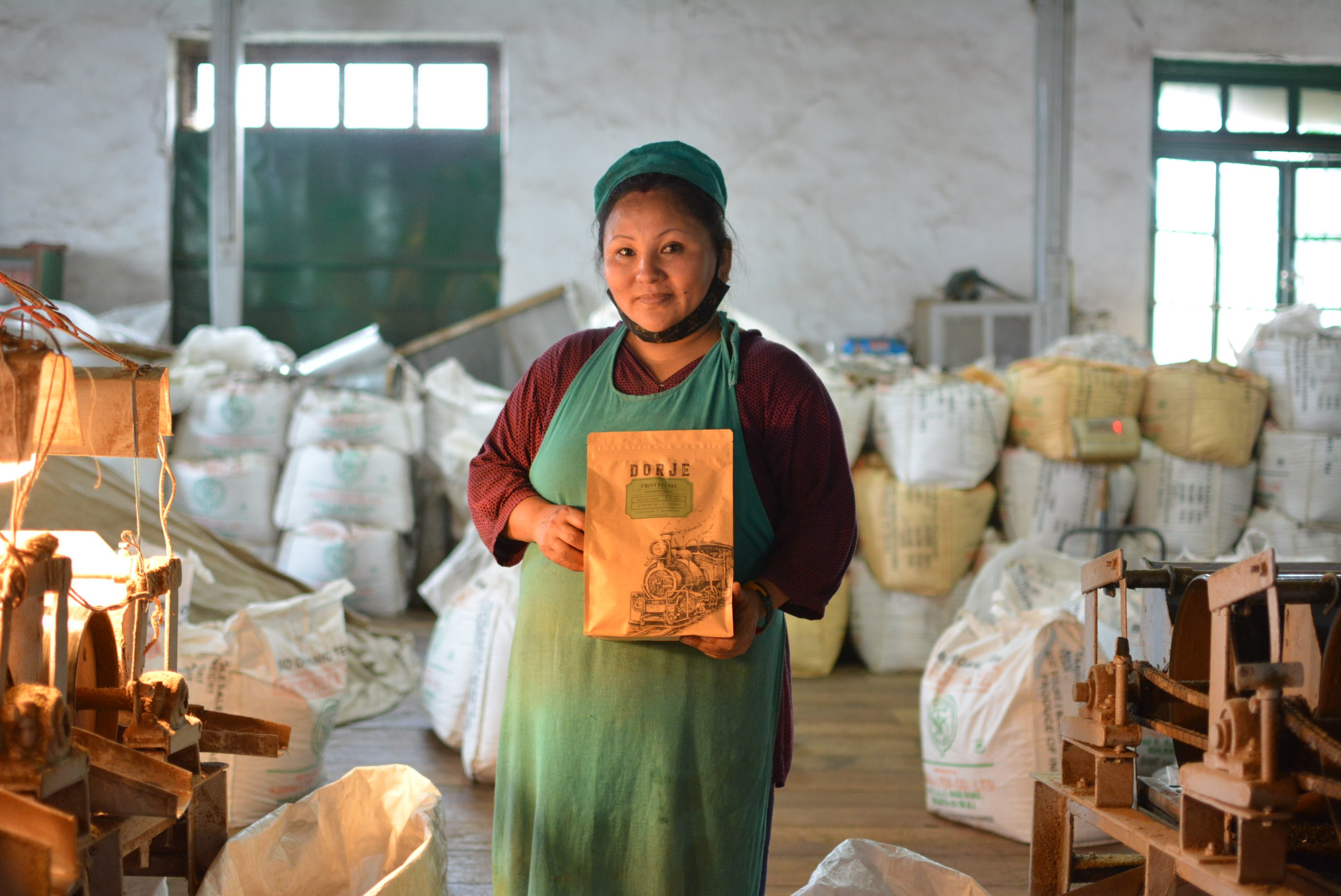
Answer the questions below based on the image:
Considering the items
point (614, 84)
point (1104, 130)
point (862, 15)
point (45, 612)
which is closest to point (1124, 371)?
point (1104, 130)

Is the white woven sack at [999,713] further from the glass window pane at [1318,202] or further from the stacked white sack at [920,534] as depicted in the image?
the glass window pane at [1318,202]

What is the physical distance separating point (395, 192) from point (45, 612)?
4.63 m

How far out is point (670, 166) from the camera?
1070 mm

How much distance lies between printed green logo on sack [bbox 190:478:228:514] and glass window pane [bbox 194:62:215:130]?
2.33 m

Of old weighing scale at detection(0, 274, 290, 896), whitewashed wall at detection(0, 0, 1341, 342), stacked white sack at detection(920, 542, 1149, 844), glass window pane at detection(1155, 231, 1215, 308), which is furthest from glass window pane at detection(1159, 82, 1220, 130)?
old weighing scale at detection(0, 274, 290, 896)

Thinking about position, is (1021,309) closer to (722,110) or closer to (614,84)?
(722,110)

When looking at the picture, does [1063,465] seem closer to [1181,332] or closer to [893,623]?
[893,623]

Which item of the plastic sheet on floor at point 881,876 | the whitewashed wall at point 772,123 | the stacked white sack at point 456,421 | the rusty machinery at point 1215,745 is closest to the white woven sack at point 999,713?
the rusty machinery at point 1215,745

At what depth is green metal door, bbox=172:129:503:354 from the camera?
5227mm

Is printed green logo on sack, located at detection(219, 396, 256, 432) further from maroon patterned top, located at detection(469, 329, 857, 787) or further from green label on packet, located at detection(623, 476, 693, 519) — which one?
green label on packet, located at detection(623, 476, 693, 519)

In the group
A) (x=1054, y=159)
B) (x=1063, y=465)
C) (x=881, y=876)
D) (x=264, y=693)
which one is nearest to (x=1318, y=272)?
(x=1054, y=159)

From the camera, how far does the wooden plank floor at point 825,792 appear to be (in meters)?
1.88

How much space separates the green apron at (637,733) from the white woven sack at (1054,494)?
2.71 meters

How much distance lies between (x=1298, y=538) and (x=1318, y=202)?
2.81m
